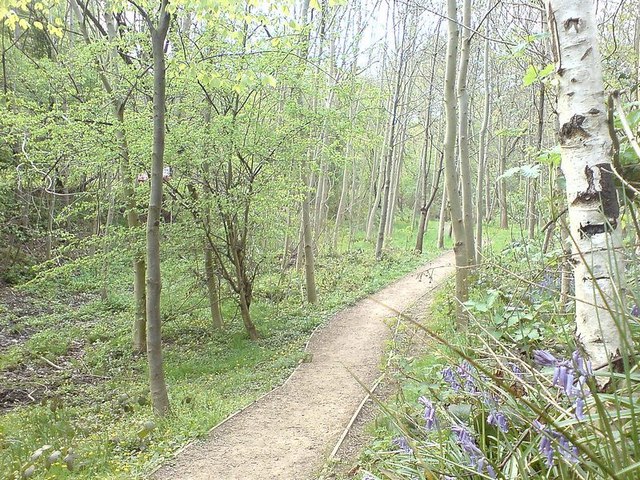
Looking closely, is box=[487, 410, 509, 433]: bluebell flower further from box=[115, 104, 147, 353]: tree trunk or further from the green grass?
box=[115, 104, 147, 353]: tree trunk

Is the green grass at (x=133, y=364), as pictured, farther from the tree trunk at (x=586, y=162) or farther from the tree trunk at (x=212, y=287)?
the tree trunk at (x=586, y=162)

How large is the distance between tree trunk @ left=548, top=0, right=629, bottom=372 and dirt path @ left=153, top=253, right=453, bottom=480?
52.9 inches

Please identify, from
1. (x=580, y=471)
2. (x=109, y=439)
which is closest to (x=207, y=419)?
(x=109, y=439)

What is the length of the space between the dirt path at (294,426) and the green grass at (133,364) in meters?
0.27

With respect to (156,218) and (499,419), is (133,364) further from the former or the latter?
(499,419)

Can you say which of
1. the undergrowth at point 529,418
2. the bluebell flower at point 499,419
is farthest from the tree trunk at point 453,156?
the bluebell flower at point 499,419

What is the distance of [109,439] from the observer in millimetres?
5465

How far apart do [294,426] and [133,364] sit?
15.3 feet

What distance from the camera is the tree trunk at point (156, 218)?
5.26m

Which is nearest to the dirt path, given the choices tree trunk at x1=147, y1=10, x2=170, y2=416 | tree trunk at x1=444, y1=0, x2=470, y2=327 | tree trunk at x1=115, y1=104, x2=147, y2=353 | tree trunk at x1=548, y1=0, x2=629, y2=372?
tree trunk at x1=444, y1=0, x2=470, y2=327

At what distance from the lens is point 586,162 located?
1712 mm

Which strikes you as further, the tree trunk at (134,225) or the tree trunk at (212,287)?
the tree trunk at (212,287)

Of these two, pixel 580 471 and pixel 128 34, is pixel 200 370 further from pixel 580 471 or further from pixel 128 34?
pixel 580 471

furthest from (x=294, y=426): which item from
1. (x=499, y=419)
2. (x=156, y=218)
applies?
(x=499, y=419)
